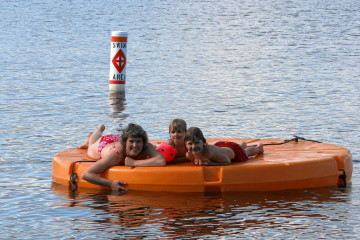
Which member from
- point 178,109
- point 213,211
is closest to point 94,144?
point 213,211

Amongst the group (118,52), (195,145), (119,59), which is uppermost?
(118,52)

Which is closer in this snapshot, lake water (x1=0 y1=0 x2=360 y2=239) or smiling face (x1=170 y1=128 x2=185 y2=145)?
lake water (x1=0 y1=0 x2=360 y2=239)

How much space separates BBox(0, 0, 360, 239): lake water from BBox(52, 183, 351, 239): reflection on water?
14mm

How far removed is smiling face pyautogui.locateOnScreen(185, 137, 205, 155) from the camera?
9172 millimetres

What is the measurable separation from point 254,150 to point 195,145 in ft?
3.52

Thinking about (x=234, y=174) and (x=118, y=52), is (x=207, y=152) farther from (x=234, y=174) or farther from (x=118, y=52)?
(x=118, y=52)

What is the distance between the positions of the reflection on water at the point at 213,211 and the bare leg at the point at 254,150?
28.9 inches

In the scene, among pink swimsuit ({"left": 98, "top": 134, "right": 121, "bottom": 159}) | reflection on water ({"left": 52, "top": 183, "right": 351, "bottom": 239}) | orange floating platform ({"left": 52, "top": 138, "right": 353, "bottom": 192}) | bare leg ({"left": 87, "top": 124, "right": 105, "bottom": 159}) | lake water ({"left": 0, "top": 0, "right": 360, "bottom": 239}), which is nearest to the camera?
reflection on water ({"left": 52, "top": 183, "right": 351, "bottom": 239})

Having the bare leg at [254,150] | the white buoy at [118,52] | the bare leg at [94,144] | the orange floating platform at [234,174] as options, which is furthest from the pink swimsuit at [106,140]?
the white buoy at [118,52]

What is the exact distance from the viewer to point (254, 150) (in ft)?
32.6

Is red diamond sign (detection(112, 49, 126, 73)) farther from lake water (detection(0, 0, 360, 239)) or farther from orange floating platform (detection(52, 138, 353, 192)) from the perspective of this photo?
orange floating platform (detection(52, 138, 353, 192))

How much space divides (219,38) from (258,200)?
83.3ft

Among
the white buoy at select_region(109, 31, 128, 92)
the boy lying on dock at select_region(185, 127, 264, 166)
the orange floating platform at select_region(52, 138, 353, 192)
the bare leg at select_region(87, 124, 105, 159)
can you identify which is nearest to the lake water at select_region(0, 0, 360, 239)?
the orange floating platform at select_region(52, 138, 353, 192)

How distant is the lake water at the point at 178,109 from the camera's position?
8227 mm
